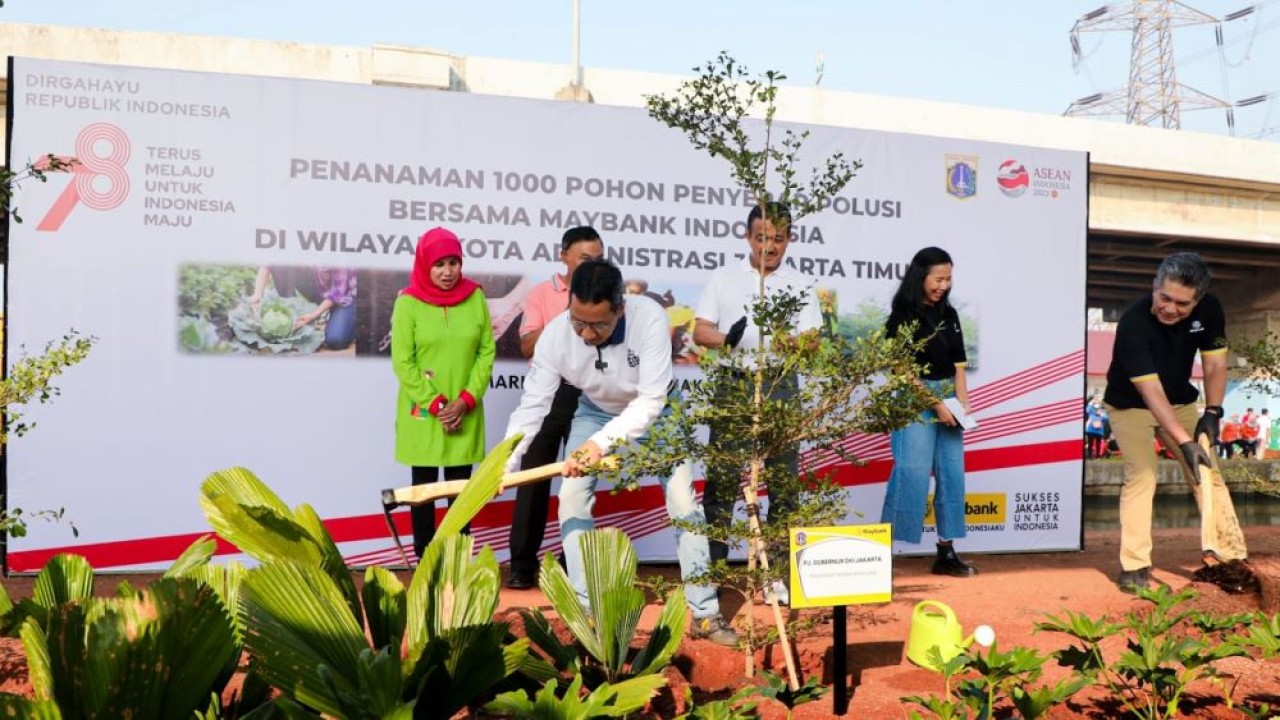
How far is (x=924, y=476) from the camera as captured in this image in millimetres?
6199

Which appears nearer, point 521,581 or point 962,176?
point 521,581

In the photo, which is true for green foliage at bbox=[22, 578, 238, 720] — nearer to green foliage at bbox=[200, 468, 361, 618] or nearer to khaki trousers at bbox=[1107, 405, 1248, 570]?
green foliage at bbox=[200, 468, 361, 618]

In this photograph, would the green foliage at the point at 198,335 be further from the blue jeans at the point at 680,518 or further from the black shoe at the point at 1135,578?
the black shoe at the point at 1135,578

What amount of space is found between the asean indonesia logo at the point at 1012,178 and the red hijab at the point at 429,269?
12.6 feet

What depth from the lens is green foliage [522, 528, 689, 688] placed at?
9.25 ft

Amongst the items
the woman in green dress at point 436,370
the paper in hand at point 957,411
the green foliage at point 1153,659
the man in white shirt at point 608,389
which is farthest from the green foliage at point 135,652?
the paper in hand at point 957,411

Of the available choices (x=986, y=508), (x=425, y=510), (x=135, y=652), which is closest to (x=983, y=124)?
(x=986, y=508)

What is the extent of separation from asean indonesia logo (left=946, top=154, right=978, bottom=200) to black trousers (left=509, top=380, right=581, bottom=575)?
3046 mm

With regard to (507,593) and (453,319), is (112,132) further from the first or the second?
(507,593)

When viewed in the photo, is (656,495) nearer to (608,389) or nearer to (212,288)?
(608,389)

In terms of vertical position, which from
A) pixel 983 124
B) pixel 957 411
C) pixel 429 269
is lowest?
pixel 957 411

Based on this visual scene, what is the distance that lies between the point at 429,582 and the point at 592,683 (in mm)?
632

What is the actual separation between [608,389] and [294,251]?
2.74 meters

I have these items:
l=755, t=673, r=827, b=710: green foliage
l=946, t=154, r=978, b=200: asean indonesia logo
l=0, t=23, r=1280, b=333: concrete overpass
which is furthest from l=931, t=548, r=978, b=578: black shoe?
l=0, t=23, r=1280, b=333: concrete overpass
